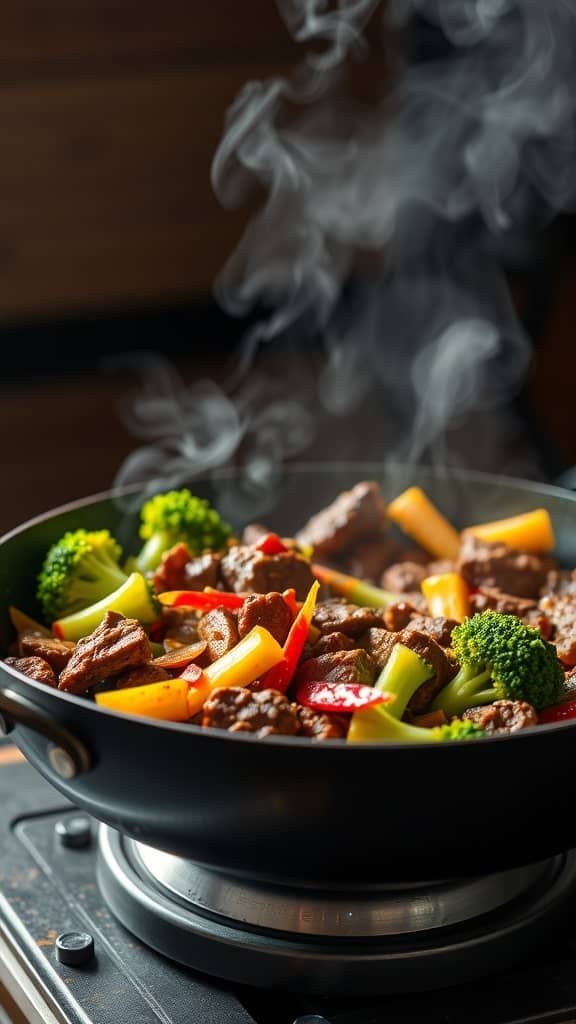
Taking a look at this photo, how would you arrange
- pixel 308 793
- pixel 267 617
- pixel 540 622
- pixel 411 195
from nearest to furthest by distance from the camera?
pixel 308 793 < pixel 267 617 < pixel 540 622 < pixel 411 195

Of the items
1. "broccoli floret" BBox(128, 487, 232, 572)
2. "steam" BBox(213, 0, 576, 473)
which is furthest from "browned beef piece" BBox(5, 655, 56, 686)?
"steam" BBox(213, 0, 576, 473)

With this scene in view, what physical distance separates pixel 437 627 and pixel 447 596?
23 centimetres

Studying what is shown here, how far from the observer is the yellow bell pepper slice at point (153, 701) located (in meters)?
1.47

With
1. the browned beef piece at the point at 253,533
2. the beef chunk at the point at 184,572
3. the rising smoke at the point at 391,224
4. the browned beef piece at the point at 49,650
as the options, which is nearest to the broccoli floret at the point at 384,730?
the browned beef piece at the point at 49,650

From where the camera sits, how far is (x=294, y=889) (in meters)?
1.53

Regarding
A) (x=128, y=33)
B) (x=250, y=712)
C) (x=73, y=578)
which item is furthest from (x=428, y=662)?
(x=128, y=33)

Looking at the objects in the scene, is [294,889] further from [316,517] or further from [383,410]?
[383,410]

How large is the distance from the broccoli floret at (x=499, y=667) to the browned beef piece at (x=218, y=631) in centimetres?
27

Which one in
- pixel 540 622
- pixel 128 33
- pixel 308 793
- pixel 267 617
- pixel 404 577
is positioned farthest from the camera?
pixel 128 33

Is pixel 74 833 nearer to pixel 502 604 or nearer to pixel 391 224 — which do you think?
pixel 502 604

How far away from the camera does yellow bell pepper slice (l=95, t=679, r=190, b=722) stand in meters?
1.47

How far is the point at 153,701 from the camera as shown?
1.47 meters

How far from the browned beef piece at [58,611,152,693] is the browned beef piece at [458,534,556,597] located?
26.0 inches

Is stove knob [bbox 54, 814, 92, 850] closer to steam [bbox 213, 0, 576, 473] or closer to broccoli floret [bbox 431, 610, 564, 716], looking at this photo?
broccoli floret [bbox 431, 610, 564, 716]
